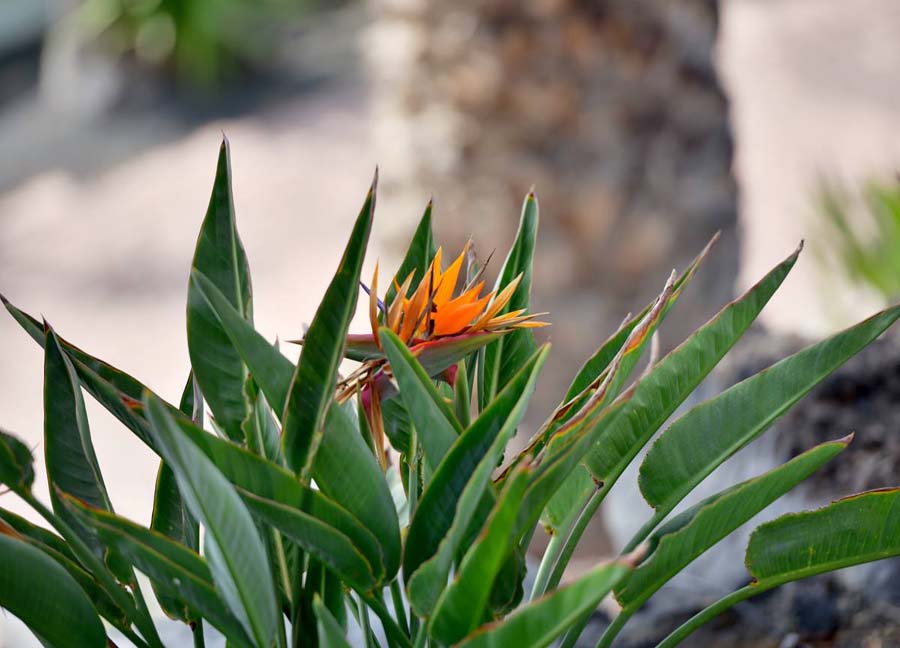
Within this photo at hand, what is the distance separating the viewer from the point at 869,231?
5.36 ft

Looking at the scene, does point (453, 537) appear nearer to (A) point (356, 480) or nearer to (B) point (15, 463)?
(A) point (356, 480)

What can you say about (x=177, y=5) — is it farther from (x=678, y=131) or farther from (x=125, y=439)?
(x=678, y=131)

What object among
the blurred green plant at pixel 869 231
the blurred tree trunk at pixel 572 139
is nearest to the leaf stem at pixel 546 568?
the blurred green plant at pixel 869 231

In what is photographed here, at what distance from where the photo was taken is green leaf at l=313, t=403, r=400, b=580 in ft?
1.65

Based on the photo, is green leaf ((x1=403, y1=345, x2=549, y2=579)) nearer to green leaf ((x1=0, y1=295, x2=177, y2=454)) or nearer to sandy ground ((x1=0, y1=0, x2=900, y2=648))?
green leaf ((x1=0, y1=295, x2=177, y2=454))

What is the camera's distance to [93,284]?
3.81 metres

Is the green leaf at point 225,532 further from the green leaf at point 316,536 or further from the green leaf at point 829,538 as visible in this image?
the green leaf at point 829,538

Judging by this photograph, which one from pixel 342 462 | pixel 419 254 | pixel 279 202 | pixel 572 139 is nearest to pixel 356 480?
pixel 342 462

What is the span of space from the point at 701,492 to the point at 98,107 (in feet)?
15.3

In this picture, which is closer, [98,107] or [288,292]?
[288,292]

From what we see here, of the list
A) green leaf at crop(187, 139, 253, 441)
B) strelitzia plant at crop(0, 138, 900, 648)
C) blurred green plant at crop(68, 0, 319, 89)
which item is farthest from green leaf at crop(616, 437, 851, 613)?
blurred green plant at crop(68, 0, 319, 89)

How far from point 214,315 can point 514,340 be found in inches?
7.7

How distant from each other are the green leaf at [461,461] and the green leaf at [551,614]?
8 centimetres

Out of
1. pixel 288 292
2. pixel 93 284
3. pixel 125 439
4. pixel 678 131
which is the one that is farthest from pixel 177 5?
pixel 678 131
